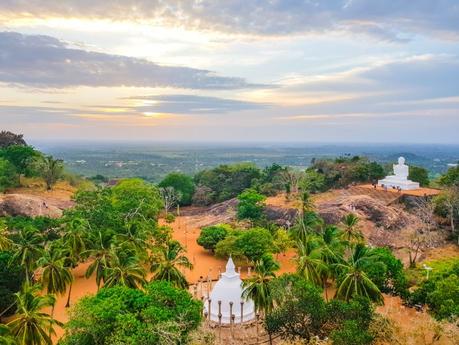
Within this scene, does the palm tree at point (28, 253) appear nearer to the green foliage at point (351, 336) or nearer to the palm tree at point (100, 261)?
the palm tree at point (100, 261)

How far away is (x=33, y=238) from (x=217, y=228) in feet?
61.3

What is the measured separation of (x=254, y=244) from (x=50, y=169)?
37.0 metres

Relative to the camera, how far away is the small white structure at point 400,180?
56.3 meters

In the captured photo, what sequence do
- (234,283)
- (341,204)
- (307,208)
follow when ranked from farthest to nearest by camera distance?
1. (341,204)
2. (307,208)
3. (234,283)

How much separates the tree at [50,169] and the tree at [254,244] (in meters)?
35.1

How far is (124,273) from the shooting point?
24750mm

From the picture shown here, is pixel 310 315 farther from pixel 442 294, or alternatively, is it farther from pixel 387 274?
pixel 387 274

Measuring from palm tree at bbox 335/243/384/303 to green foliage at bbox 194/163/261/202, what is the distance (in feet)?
147

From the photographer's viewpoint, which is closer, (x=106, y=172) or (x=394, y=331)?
(x=394, y=331)

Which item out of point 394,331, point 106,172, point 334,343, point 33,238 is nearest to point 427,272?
point 394,331

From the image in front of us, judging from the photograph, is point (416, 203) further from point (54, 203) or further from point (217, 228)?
point (54, 203)

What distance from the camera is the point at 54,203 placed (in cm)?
5203

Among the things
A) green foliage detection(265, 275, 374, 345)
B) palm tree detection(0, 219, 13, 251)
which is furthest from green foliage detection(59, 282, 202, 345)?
palm tree detection(0, 219, 13, 251)

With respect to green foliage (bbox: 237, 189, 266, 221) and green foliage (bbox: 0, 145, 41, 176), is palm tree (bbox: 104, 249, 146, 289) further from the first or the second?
green foliage (bbox: 0, 145, 41, 176)
